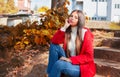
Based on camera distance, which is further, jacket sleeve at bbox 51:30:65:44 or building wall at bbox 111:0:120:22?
building wall at bbox 111:0:120:22

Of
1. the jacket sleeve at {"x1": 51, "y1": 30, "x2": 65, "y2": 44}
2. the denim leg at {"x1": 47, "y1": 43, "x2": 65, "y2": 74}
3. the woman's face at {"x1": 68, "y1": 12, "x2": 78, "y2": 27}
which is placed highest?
the woman's face at {"x1": 68, "y1": 12, "x2": 78, "y2": 27}

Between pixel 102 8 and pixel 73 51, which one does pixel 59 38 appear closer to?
pixel 73 51

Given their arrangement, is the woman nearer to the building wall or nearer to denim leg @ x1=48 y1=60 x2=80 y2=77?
denim leg @ x1=48 y1=60 x2=80 y2=77

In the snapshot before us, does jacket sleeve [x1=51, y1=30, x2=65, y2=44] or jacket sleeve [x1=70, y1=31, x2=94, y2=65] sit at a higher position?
jacket sleeve [x1=51, y1=30, x2=65, y2=44]

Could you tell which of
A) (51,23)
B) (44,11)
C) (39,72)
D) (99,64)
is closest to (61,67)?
(99,64)

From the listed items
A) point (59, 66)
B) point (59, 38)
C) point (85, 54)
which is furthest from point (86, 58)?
point (59, 38)

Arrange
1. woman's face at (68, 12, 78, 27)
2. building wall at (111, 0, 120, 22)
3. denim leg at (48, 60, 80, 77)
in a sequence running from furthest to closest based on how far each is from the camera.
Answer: building wall at (111, 0, 120, 22)
woman's face at (68, 12, 78, 27)
denim leg at (48, 60, 80, 77)

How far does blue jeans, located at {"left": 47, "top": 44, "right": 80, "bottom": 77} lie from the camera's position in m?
4.39

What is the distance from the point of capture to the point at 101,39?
7.48 metres

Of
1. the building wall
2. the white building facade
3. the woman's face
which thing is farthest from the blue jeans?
the building wall

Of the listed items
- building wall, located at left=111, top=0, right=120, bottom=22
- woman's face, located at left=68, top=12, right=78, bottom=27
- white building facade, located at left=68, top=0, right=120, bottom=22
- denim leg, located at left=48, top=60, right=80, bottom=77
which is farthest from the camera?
building wall, located at left=111, top=0, right=120, bottom=22

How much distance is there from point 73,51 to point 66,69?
0.31m

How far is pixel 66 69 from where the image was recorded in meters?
4.39

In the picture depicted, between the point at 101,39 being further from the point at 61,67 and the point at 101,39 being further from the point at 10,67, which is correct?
the point at 61,67
